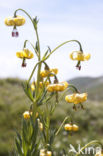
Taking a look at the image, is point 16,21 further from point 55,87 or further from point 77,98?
point 77,98

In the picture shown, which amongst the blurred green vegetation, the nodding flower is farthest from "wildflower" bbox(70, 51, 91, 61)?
the blurred green vegetation

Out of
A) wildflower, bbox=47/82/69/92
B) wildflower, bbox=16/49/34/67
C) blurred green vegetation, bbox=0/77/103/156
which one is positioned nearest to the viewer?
wildflower, bbox=47/82/69/92

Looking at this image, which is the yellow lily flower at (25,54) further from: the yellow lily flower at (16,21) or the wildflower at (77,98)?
the wildflower at (77,98)

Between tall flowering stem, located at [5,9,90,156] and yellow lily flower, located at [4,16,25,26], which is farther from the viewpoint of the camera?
yellow lily flower, located at [4,16,25,26]

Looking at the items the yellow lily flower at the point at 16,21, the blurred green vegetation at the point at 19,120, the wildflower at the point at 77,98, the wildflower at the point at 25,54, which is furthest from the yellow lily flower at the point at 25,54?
the blurred green vegetation at the point at 19,120

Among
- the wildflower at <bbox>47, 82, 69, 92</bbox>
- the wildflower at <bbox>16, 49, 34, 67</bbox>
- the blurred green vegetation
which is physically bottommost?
the blurred green vegetation

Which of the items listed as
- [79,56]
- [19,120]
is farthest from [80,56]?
[19,120]

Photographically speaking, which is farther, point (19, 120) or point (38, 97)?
point (19, 120)

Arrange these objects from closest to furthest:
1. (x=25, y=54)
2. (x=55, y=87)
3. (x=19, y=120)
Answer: (x=55, y=87), (x=25, y=54), (x=19, y=120)

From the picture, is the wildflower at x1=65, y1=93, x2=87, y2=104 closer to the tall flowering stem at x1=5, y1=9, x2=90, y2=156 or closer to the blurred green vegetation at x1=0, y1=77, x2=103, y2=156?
the tall flowering stem at x1=5, y1=9, x2=90, y2=156

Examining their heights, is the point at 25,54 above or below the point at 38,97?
above

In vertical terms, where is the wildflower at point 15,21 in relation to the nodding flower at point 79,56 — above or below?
above

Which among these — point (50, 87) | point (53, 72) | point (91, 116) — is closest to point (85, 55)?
point (53, 72)

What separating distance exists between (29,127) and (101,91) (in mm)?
61254
